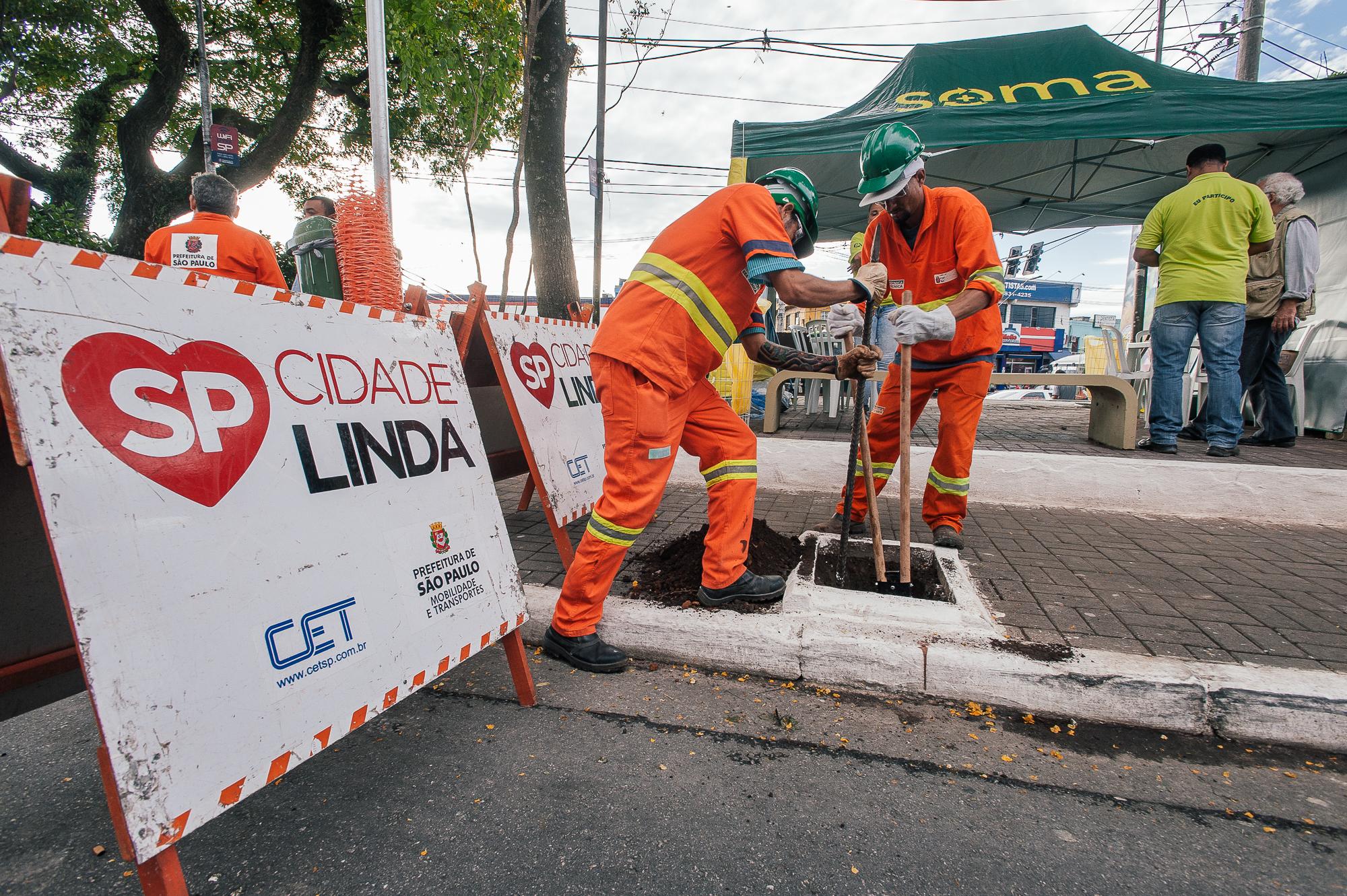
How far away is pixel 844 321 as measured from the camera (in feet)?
9.77

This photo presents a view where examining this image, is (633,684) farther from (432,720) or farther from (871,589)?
(871,589)

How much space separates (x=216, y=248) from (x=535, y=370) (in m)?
2.29

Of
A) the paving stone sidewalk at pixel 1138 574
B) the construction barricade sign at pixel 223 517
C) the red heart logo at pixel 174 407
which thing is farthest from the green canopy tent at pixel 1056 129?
the red heart logo at pixel 174 407

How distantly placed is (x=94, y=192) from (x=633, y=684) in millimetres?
19926

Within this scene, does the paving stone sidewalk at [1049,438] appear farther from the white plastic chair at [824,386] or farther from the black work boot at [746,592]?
the black work boot at [746,592]

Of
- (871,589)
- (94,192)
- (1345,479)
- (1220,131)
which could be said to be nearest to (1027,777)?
(871,589)

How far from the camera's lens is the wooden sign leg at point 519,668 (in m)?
2.09

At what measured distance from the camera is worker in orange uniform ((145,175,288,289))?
3.66m

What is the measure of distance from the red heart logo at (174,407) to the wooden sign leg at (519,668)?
101cm

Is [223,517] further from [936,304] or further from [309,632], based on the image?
[936,304]

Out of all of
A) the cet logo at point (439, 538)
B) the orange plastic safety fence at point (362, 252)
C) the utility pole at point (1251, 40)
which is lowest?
the cet logo at point (439, 538)

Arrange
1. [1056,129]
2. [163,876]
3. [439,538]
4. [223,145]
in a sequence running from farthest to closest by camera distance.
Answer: [223,145] < [1056,129] < [439,538] < [163,876]

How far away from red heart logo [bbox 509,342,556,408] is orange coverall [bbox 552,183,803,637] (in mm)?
814

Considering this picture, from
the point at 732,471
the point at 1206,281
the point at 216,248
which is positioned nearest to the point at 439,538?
the point at 732,471
